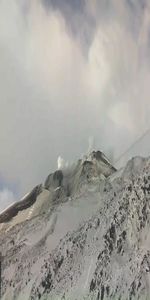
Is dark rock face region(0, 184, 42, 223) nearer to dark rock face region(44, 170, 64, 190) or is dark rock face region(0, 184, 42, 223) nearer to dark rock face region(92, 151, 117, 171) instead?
dark rock face region(44, 170, 64, 190)

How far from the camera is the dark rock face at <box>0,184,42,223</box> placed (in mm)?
67750

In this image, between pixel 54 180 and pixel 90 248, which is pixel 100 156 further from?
pixel 90 248

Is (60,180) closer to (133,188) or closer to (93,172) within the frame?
(93,172)

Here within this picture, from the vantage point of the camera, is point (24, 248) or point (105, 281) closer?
point (105, 281)

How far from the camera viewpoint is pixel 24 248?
37.8 m

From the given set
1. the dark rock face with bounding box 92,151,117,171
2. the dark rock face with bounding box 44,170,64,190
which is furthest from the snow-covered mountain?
the dark rock face with bounding box 92,151,117,171

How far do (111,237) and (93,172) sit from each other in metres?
34.9

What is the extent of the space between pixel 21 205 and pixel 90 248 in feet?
130

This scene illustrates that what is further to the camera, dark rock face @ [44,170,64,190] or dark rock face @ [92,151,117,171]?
dark rock face @ [92,151,117,171]

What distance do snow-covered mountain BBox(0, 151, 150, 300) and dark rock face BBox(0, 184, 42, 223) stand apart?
78.7 feet

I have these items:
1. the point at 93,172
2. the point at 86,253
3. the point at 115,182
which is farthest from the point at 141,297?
the point at 93,172

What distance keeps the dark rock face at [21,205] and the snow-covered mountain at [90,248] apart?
24.0 m

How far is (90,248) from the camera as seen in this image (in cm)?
3152

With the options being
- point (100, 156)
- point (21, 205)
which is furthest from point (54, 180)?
point (100, 156)
